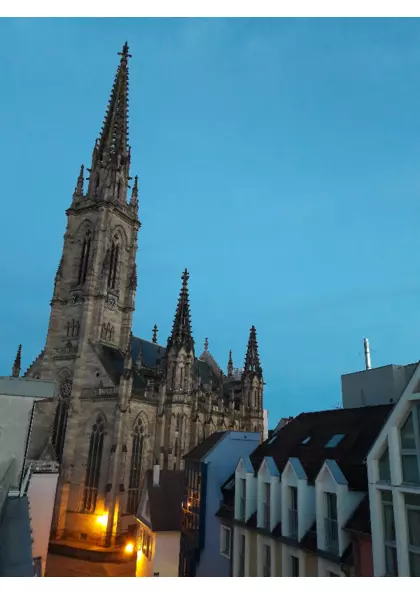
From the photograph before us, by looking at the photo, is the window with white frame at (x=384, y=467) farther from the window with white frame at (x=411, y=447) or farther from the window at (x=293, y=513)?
the window at (x=293, y=513)

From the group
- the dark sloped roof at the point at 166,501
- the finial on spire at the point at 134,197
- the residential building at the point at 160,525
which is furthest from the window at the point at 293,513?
the finial on spire at the point at 134,197

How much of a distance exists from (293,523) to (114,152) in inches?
2149

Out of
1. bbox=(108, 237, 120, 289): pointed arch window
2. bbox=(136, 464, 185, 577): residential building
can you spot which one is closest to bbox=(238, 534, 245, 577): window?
bbox=(136, 464, 185, 577): residential building

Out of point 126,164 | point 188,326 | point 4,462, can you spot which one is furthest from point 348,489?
point 126,164

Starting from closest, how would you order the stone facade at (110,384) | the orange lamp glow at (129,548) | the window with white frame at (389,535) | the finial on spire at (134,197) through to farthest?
the window with white frame at (389,535) < the orange lamp glow at (129,548) < the stone facade at (110,384) < the finial on spire at (134,197)

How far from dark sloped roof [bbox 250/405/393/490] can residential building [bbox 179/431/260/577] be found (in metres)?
3.33

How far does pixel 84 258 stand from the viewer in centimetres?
5300

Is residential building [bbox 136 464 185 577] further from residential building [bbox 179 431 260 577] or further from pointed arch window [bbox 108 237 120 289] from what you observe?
pointed arch window [bbox 108 237 120 289]

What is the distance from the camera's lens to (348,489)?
47.3 feet

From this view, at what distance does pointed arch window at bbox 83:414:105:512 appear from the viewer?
A: 40731 millimetres

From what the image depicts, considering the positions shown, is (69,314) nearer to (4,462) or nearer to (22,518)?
(4,462)

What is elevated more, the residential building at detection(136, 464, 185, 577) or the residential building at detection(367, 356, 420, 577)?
the residential building at detection(367, 356, 420, 577)

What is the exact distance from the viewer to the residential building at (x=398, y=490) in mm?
10883
